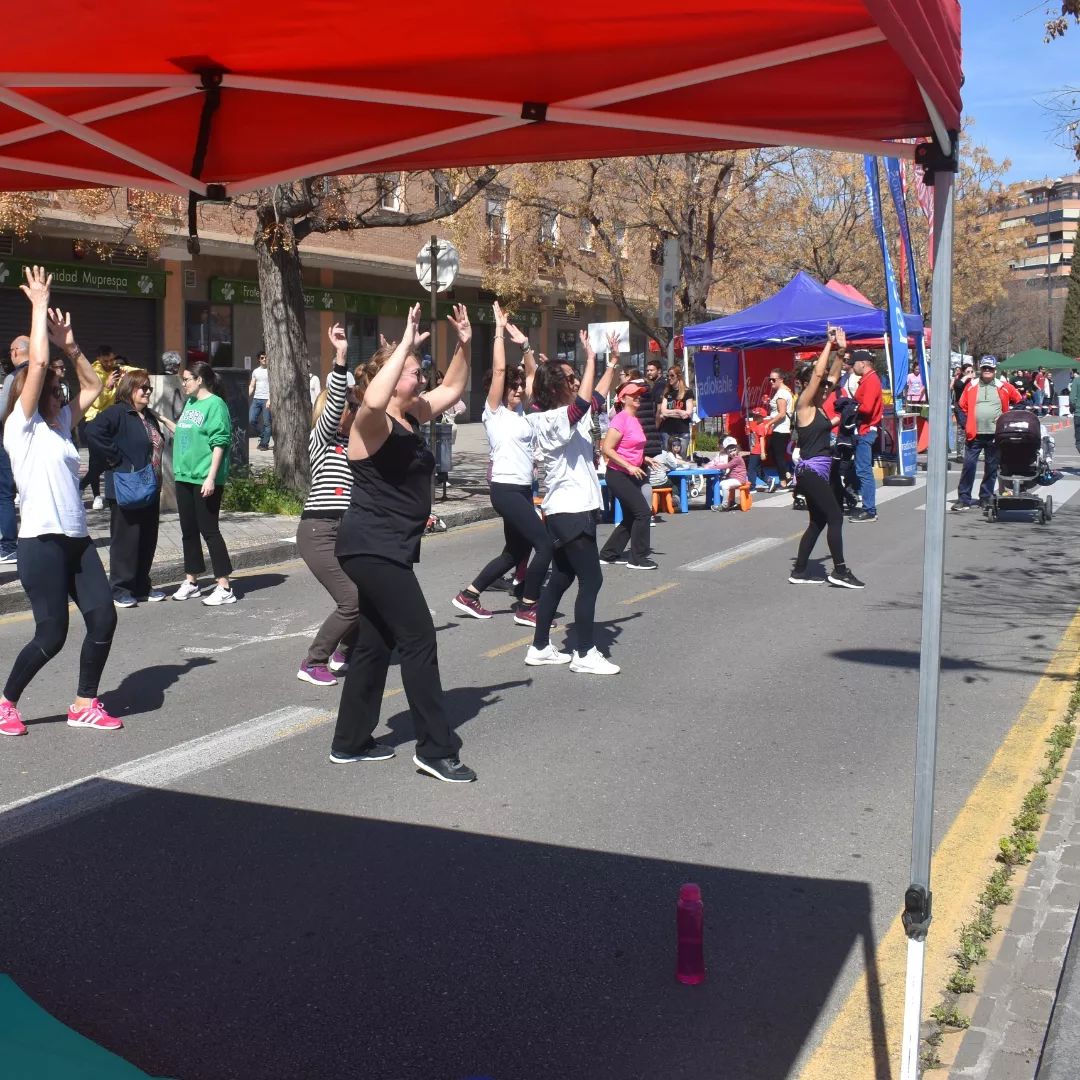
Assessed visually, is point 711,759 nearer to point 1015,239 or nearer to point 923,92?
point 923,92

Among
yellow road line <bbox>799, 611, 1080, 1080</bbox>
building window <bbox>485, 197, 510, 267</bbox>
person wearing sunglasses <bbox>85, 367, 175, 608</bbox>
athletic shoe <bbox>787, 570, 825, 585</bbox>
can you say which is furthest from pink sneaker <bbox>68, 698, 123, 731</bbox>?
building window <bbox>485, 197, 510, 267</bbox>

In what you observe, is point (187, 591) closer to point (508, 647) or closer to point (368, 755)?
point (508, 647)

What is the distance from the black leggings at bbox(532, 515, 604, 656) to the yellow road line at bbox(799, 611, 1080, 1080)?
246cm

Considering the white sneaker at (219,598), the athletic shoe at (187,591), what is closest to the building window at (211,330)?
the athletic shoe at (187,591)

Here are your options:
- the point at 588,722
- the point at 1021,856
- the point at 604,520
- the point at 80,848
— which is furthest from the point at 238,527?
the point at 1021,856

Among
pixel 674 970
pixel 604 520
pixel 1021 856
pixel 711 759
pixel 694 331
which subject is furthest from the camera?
Result: pixel 694 331

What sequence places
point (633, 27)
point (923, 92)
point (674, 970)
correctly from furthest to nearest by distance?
1. point (674, 970)
2. point (633, 27)
3. point (923, 92)

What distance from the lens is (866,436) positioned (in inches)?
691

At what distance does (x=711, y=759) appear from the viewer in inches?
245

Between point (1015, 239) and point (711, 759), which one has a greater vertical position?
point (1015, 239)

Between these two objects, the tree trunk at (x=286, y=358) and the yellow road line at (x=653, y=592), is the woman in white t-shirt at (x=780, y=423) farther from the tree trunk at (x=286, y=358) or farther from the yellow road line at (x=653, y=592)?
the yellow road line at (x=653, y=592)

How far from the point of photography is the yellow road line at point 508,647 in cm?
853

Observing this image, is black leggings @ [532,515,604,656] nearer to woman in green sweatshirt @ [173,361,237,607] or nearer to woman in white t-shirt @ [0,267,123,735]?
woman in white t-shirt @ [0,267,123,735]

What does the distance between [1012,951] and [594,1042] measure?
140cm
